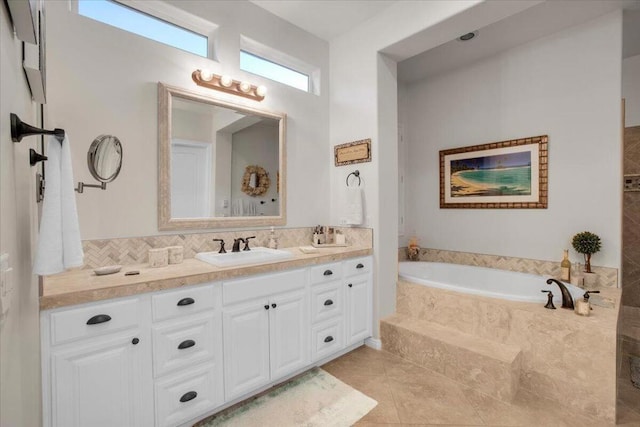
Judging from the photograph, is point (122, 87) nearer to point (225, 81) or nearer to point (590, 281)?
point (225, 81)

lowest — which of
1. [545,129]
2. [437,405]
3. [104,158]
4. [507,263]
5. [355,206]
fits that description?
[437,405]

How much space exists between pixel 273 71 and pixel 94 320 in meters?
2.44

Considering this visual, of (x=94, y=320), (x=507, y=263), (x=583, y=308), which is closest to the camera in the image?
(x=94, y=320)

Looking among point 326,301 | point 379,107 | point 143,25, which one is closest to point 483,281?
point 326,301

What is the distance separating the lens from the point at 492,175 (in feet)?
11.2

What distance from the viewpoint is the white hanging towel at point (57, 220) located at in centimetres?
100

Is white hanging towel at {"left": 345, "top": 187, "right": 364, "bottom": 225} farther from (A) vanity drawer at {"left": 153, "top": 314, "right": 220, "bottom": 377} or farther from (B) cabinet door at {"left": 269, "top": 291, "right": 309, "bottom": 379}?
(A) vanity drawer at {"left": 153, "top": 314, "right": 220, "bottom": 377}

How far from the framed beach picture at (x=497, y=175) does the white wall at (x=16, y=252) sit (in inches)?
147

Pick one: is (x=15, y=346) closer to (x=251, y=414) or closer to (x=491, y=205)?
(x=251, y=414)

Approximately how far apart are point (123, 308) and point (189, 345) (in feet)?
1.34

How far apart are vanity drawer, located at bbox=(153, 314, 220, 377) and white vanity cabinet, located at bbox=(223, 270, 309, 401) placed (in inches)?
4.2

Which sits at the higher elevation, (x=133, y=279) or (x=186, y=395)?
(x=133, y=279)

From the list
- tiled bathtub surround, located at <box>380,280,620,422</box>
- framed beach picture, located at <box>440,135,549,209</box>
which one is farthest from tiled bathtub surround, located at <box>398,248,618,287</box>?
framed beach picture, located at <box>440,135,549,209</box>

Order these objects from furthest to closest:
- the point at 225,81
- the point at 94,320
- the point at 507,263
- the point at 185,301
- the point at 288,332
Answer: the point at 507,263 < the point at 225,81 < the point at 288,332 < the point at 185,301 < the point at 94,320
